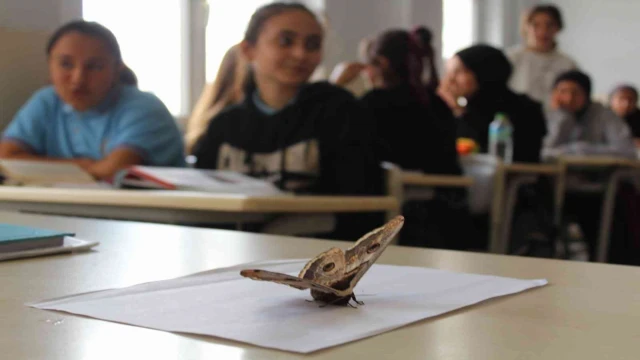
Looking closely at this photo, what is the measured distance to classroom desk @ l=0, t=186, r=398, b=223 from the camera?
1590mm

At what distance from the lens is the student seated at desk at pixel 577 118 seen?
5.43m

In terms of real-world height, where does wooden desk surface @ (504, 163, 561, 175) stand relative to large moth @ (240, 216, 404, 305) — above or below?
below

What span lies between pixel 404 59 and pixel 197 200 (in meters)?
2.41

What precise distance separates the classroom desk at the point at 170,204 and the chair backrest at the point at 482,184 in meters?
2.30

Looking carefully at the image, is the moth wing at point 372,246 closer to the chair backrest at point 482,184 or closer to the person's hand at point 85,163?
the person's hand at point 85,163

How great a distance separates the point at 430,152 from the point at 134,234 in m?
2.89

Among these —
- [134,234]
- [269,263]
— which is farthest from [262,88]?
[269,263]

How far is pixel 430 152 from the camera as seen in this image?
381 centimetres

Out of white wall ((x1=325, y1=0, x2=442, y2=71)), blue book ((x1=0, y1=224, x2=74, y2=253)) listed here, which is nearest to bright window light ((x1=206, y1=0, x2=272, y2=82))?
white wall ((x1=325, y1=0, x2=442, y2=71))

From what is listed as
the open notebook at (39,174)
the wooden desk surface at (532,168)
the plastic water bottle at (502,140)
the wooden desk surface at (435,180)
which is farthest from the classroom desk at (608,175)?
the open notebook at (39,174)

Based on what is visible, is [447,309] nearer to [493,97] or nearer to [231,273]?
[231,273]

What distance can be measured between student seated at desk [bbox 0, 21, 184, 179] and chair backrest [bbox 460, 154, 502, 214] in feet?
5.43

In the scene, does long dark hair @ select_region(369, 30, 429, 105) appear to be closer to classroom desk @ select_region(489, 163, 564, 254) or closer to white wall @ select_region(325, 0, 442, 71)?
classroom desk @ select_region(489, 163, 564, 254)

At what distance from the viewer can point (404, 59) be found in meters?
3.86
